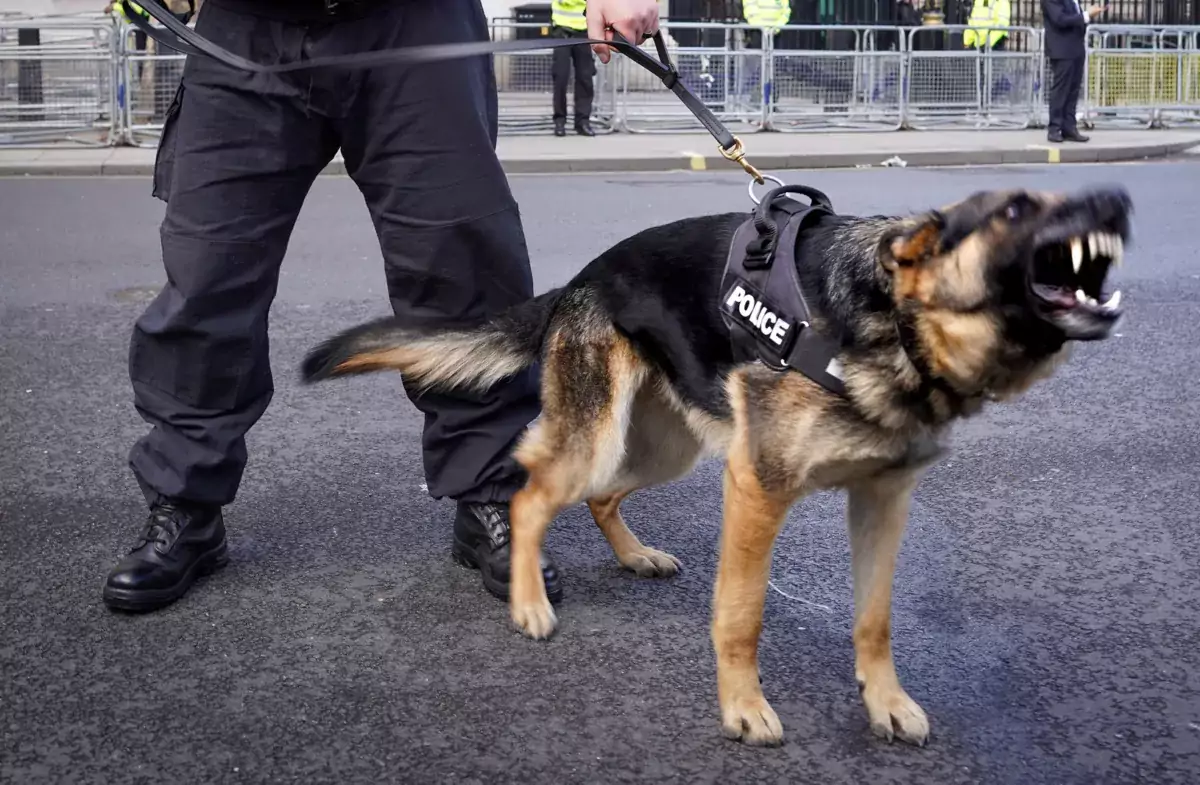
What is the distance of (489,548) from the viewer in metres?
3.54

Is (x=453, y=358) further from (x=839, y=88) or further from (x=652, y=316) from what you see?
(x=839, y=88)

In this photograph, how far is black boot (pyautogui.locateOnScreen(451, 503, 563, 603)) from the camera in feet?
11.3

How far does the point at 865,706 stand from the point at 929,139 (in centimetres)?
1369

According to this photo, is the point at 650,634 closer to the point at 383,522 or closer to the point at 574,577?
the point at 574,577

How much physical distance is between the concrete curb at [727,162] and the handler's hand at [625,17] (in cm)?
954

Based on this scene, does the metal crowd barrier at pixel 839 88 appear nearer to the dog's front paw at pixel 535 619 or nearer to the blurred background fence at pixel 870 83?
the blurred background fence at pixel 870 83

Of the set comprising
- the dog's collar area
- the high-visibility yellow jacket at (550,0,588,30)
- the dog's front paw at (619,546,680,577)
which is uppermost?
the high-visibility yellow jacket at (550,0,588,30)

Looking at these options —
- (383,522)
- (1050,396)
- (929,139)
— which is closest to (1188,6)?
(929,139)

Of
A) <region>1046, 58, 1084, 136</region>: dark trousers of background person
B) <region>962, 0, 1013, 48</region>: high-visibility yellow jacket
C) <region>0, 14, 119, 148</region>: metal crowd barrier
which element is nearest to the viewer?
<region>0, 14, 119, 148</region>: metal crowd barrier

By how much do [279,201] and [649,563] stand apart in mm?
1287

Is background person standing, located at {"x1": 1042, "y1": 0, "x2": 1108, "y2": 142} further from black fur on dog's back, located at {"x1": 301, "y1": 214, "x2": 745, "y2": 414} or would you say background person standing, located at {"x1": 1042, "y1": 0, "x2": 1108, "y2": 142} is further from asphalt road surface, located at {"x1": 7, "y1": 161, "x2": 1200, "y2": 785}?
black fur on dog's back, located at {"x1": 301, "y1": 214, "x2": 745, "y2": 414}

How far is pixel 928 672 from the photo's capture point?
3.06 metres

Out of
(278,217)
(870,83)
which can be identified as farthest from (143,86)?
(278,217)

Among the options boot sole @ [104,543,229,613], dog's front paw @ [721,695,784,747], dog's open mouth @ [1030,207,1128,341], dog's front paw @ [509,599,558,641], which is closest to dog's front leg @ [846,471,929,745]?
dog's front paw @ [721,695,784,747]
